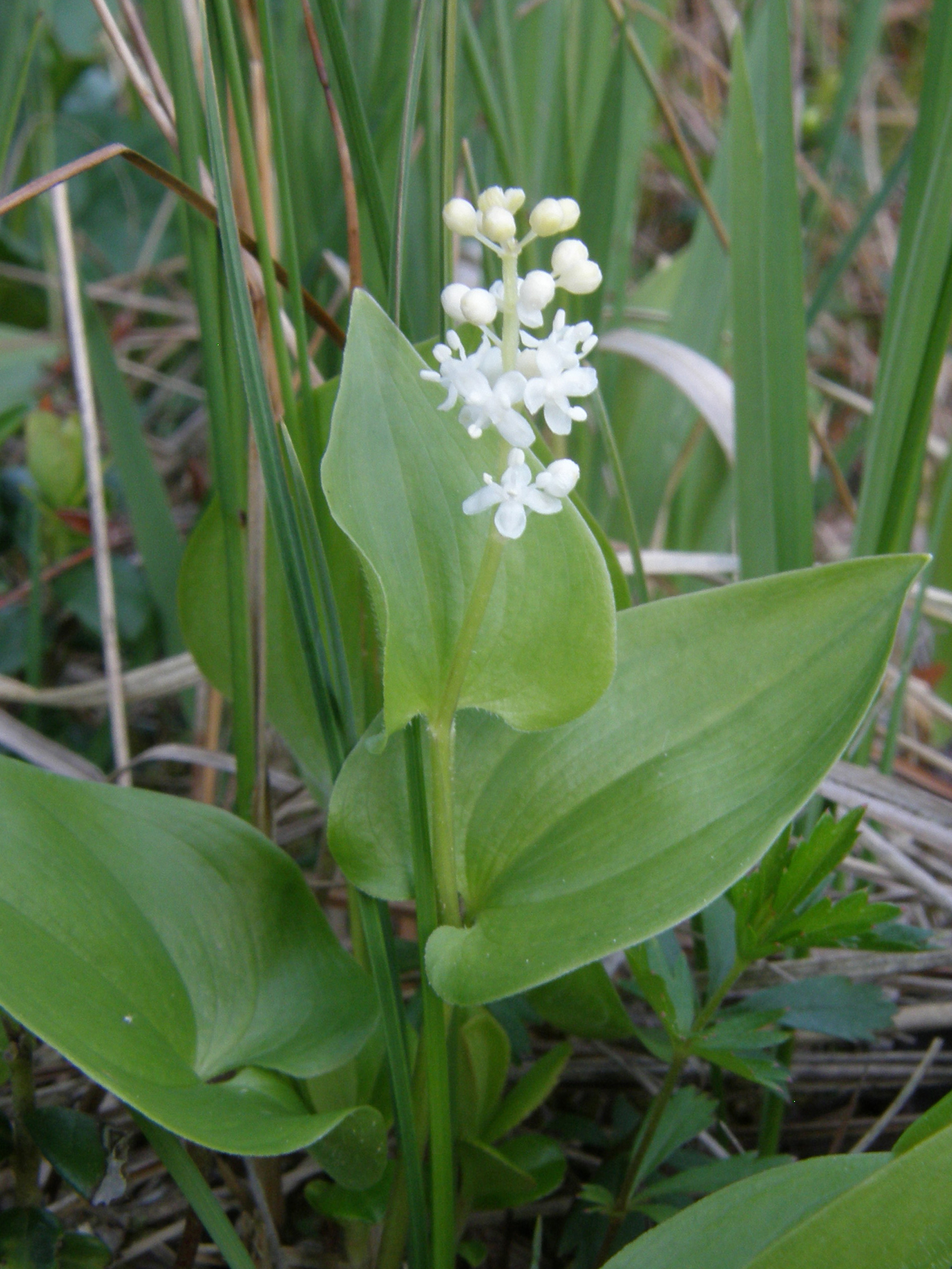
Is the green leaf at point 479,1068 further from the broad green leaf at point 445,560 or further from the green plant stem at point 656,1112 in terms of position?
the broad green leaf at point 445,560

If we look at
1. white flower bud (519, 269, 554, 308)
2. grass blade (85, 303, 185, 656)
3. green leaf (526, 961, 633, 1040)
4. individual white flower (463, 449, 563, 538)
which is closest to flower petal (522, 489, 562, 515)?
individual white flower (463, 449, 563, 538)

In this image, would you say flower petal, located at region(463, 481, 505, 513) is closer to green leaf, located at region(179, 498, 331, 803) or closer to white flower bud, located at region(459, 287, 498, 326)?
white flower bud, located at region(459, 287, 498, 326)

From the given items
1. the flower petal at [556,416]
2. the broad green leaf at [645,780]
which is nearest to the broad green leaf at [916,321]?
the broad green leaf at [645,780]

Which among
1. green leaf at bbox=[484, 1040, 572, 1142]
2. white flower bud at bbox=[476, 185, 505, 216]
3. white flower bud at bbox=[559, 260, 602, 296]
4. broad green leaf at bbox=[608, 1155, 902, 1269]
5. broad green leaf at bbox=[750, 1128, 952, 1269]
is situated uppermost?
white flower bud at bbox=[476, 185, 505, 216]

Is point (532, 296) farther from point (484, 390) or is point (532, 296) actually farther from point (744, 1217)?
point (744, 1217)

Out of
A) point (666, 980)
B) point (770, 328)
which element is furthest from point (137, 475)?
point (666, 980)

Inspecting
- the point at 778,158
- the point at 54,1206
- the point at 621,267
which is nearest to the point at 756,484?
→ the point at 778,158
